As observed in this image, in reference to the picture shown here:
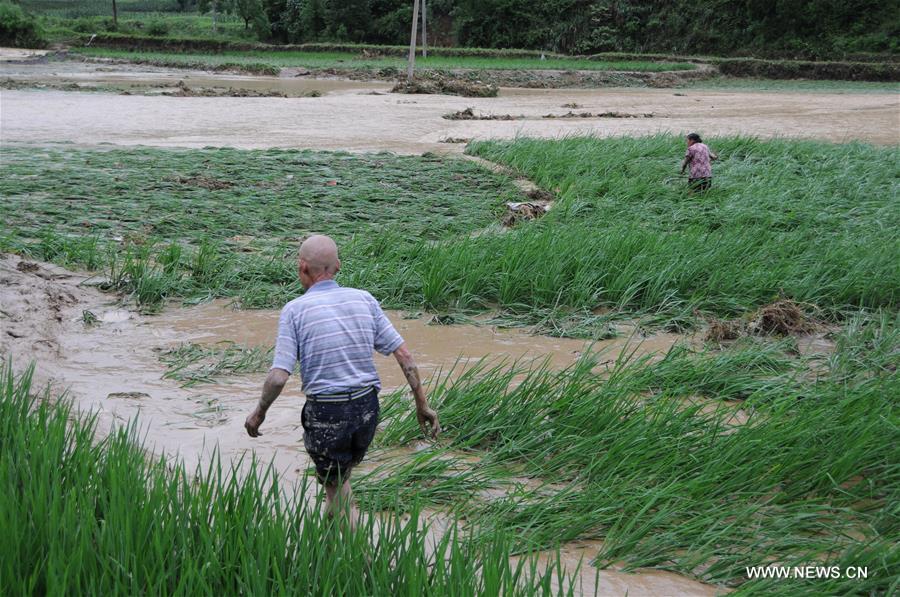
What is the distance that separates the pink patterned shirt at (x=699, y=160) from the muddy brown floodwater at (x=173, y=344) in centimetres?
473

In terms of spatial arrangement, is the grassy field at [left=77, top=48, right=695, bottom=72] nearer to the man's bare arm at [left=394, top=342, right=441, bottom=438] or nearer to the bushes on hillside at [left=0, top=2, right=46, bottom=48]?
the bushes on hillside at [left=0, top=2, right=46, bottom=48]

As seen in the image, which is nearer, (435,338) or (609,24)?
(435,338)

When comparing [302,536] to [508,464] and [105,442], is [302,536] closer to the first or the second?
[105,442]

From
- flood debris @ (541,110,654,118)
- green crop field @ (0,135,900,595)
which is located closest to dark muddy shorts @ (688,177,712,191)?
green crop field @ (0,135,900,595)

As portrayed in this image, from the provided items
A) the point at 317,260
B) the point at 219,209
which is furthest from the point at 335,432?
the point at 219,209

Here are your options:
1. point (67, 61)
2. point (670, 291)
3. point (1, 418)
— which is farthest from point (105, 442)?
point (67, 61)

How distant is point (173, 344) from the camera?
17.5 feet

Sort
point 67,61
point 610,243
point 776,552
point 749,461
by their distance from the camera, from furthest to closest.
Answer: point 67,61 < point 610,243 < point 749,461 < point 776,552

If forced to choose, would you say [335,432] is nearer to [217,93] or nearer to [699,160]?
[699,160]

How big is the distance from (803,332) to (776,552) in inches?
119

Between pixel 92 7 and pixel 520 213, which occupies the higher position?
pixel 92 7

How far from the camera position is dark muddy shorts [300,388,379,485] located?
303cm

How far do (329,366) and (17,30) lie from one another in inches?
2182

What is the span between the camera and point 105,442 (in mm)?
3121
